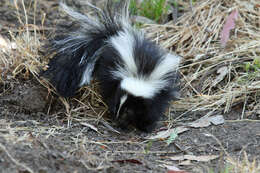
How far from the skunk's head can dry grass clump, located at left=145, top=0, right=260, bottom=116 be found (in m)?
0.60

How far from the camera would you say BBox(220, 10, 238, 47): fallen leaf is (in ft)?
15.7

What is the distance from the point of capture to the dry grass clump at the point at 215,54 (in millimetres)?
4238

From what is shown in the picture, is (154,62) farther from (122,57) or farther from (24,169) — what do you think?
(24,169)

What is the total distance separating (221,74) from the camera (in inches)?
179

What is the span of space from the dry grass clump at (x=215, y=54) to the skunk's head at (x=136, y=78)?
1.96ft

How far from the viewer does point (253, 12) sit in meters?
5.26

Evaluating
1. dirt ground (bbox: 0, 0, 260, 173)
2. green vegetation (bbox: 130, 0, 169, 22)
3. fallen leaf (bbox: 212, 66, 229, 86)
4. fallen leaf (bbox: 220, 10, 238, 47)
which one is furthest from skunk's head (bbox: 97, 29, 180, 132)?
green vegetation (bbox: 130, 0, 169, 22)

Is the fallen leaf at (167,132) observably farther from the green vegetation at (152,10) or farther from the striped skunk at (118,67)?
the green vegetation at (152,10)

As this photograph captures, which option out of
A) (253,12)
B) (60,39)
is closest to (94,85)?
(60,39)

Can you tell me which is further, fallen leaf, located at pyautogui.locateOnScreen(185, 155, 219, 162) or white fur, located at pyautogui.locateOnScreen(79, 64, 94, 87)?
white fur, located at pyautogui.locateOnScreen(79, 64, 94, 87)

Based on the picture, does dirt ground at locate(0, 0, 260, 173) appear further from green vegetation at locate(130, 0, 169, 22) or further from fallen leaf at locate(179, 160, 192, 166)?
green vegetation at locate(130, 0, 169, 22)

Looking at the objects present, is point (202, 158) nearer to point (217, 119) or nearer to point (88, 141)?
point (217, 119)

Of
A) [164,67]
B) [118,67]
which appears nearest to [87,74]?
[118,67]

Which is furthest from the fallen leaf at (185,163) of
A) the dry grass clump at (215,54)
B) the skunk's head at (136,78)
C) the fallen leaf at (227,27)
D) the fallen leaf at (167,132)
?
the fallen leaf at (227,27)
